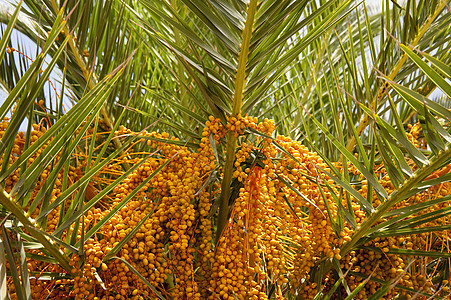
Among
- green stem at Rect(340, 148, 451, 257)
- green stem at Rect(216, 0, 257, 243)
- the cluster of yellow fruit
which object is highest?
green stem at Rect(216, 0, 257, 243)

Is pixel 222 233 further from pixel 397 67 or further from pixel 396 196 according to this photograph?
pixel 397 67

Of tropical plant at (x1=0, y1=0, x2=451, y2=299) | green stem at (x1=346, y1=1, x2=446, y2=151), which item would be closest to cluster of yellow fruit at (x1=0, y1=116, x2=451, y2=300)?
tropical plant at (x1=0, y1=0, x2=451, y2=299)

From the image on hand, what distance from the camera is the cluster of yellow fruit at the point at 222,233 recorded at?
1076 millimetres

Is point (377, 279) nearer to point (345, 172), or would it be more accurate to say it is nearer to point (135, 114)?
point (345, 172)

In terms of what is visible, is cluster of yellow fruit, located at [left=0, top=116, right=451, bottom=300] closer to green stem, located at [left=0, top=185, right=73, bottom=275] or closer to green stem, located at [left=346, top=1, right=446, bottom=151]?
green stem, located at [left=0, top=185, right=73, bottom=275]

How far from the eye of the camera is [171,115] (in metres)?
1.89

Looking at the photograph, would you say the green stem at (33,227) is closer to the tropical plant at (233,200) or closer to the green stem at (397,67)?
the tropical plant at (233,200)

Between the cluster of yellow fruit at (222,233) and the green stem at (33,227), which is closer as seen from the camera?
the green stem at (33,227)

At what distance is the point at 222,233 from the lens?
115 centimetres

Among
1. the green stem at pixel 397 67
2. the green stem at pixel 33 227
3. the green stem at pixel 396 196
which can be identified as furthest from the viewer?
the green stem at pixel 397 67

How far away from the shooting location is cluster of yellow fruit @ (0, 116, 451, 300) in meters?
1.08

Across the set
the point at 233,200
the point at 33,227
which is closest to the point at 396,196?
the point at 233,200

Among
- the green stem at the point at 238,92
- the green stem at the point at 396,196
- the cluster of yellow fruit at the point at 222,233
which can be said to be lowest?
the green stem at the point at 396,196

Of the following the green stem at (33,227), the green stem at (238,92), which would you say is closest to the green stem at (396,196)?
the green stem at (238,92)
